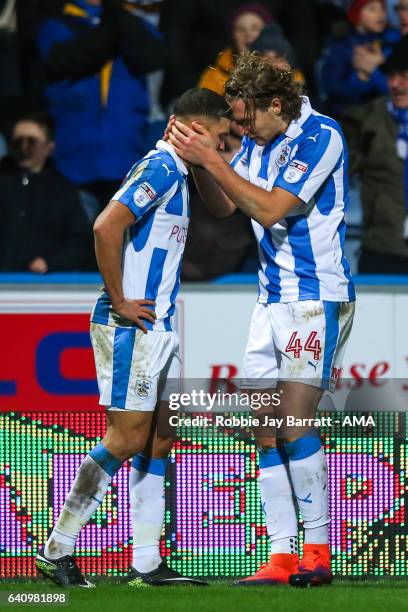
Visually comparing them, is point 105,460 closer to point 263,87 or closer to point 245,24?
point 263,87

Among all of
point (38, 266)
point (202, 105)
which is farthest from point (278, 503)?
point (38, 266)

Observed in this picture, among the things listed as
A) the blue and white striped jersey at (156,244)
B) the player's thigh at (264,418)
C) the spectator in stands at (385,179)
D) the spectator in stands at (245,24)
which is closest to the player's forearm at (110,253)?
the blue and white striped jersey at (156,244)

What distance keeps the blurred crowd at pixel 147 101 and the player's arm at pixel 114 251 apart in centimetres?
344

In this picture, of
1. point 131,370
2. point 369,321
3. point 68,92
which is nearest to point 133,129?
point 68,92

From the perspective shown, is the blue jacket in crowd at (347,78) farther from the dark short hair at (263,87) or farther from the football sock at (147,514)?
the football sock at (147,514)

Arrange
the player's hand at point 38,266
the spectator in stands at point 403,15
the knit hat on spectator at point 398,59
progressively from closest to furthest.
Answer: the player's hand at point 38,266
the knit hat on spectator at point 398,59
the spectator in stands at point 403,15

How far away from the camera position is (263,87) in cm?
577

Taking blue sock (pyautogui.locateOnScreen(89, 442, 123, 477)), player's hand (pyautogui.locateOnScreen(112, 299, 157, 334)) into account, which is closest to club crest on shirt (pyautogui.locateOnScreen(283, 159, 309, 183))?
player's hand (pyautogui.locateOnScreen(112, 299, 157, 334))

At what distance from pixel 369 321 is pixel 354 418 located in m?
3.34

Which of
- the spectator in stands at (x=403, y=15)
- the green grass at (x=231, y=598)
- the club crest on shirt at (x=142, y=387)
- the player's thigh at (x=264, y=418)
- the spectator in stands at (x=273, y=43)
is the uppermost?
the spectator in stands at (x=403, y=15)

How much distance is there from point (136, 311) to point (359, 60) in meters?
5.37

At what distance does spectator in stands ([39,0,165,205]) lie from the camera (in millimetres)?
9656

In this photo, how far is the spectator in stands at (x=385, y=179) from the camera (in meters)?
9.59

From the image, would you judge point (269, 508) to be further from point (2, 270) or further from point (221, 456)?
point (2, 270)
